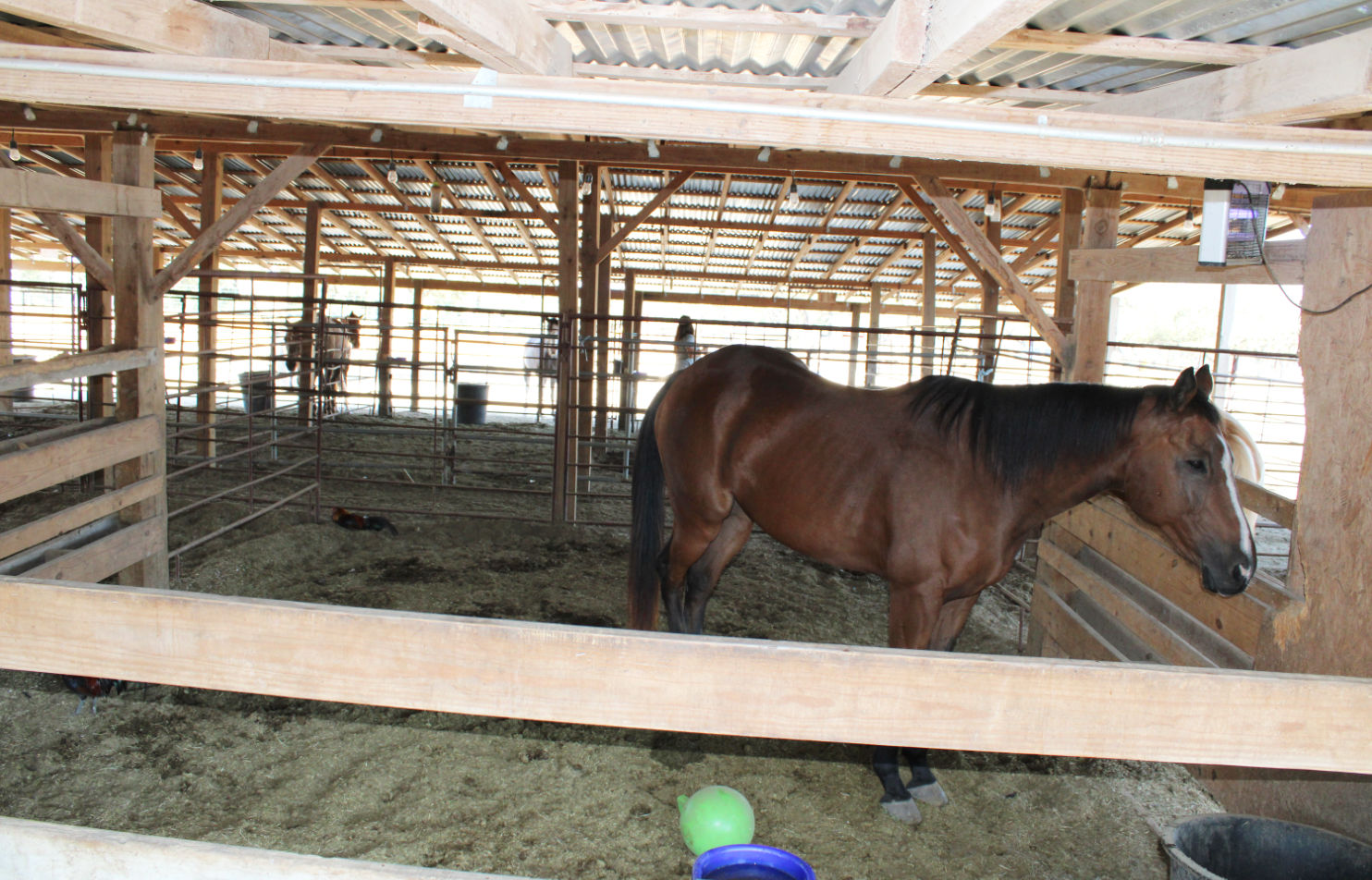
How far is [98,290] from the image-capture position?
23.0 feet

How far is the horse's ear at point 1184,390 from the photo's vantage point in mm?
2676

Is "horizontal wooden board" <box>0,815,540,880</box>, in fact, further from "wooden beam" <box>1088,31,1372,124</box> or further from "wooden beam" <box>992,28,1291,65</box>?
"wooden beam" <box>992,28,1291,65</box>

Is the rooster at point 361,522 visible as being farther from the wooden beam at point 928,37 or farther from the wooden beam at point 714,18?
the wooden beam at point 928,37

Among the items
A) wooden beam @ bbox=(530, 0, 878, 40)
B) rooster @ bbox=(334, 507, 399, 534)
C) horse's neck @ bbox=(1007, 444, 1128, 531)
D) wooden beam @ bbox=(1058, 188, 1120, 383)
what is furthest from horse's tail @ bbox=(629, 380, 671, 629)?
rooster @ bbox=(334, 507, 399, 534)

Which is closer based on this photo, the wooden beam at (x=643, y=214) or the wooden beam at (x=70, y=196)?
the wooden beam at (x=70, y=196)

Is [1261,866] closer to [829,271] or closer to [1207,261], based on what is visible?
[1207,261]

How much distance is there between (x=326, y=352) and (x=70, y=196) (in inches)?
300

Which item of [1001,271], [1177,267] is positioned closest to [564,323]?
[1001,271]

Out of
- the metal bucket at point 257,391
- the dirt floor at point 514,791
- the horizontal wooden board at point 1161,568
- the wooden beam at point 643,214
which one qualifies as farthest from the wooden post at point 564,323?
the horizontal wooden board at point 1161,568

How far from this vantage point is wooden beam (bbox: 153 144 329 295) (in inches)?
163

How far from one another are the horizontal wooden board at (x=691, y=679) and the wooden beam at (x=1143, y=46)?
5.10 feet

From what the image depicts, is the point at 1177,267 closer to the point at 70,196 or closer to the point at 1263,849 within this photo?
the point at 1263,849

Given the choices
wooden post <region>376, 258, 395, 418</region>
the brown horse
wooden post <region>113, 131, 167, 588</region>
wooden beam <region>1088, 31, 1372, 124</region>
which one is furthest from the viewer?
wooden post <region>376, 258, 395, 418</region>

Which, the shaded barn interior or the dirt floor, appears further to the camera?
the dirt floor
